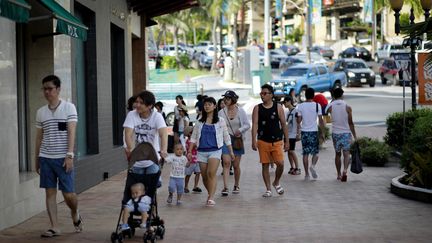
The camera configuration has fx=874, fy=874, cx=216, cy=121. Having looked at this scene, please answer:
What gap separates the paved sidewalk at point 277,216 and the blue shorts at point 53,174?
2.00 feet

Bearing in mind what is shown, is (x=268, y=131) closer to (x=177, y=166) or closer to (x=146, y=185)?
(x=177, y=166)

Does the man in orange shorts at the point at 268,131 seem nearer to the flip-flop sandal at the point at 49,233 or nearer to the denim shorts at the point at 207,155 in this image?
the denim shorts at the point at 207,155

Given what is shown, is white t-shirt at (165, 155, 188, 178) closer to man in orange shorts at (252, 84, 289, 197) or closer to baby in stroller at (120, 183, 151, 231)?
man in orange shorts at (252, 84, 289, 197)

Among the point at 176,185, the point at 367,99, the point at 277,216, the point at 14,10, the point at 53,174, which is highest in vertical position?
the point at 14,10

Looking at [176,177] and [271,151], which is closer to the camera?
[176,177]

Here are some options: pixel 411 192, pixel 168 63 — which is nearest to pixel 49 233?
pixel 411 192

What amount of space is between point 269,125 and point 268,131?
0.10 m

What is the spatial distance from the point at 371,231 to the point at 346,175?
6.40 m

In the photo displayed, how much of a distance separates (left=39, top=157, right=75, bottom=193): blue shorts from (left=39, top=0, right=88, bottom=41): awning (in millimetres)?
→ 1839

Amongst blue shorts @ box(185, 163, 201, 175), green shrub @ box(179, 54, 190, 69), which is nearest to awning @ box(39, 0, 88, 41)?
blue shorts @ box(185, 163, 201, 175)

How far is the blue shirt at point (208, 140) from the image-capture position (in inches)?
523

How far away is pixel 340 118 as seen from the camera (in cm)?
1648

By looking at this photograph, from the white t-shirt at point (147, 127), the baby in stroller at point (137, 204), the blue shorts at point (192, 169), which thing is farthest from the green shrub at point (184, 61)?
the baby in stroller at point (137, 204)

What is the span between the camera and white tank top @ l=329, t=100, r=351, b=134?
16.5 m
